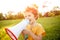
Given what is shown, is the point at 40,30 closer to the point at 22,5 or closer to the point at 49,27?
the point at 49,27

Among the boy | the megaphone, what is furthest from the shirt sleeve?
the megaphone

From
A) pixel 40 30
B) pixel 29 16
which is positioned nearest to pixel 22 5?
pixel 29 16

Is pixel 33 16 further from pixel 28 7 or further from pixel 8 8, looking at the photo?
pixel 8 8

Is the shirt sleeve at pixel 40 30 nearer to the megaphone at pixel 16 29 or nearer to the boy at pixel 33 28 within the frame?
the boy at pixel 33 28

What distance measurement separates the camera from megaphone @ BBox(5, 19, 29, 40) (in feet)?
3.60

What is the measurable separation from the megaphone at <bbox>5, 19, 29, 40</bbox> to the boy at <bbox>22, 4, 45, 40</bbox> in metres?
0.03

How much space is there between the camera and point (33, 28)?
3.64 feet

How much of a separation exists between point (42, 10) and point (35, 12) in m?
0.06

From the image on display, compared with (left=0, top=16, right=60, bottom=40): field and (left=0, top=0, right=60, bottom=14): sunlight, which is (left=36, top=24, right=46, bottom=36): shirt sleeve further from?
(left=0, top=0, right=60, bottom=14): sunlight

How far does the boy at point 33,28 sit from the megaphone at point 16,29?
0.10 feet

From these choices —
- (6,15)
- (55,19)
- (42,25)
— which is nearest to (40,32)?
(42,25)

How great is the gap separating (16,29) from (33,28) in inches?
5.3

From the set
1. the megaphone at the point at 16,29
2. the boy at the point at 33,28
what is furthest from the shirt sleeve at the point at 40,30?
the megaphone at the point at 16,29

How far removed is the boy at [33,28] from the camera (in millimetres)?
1103
